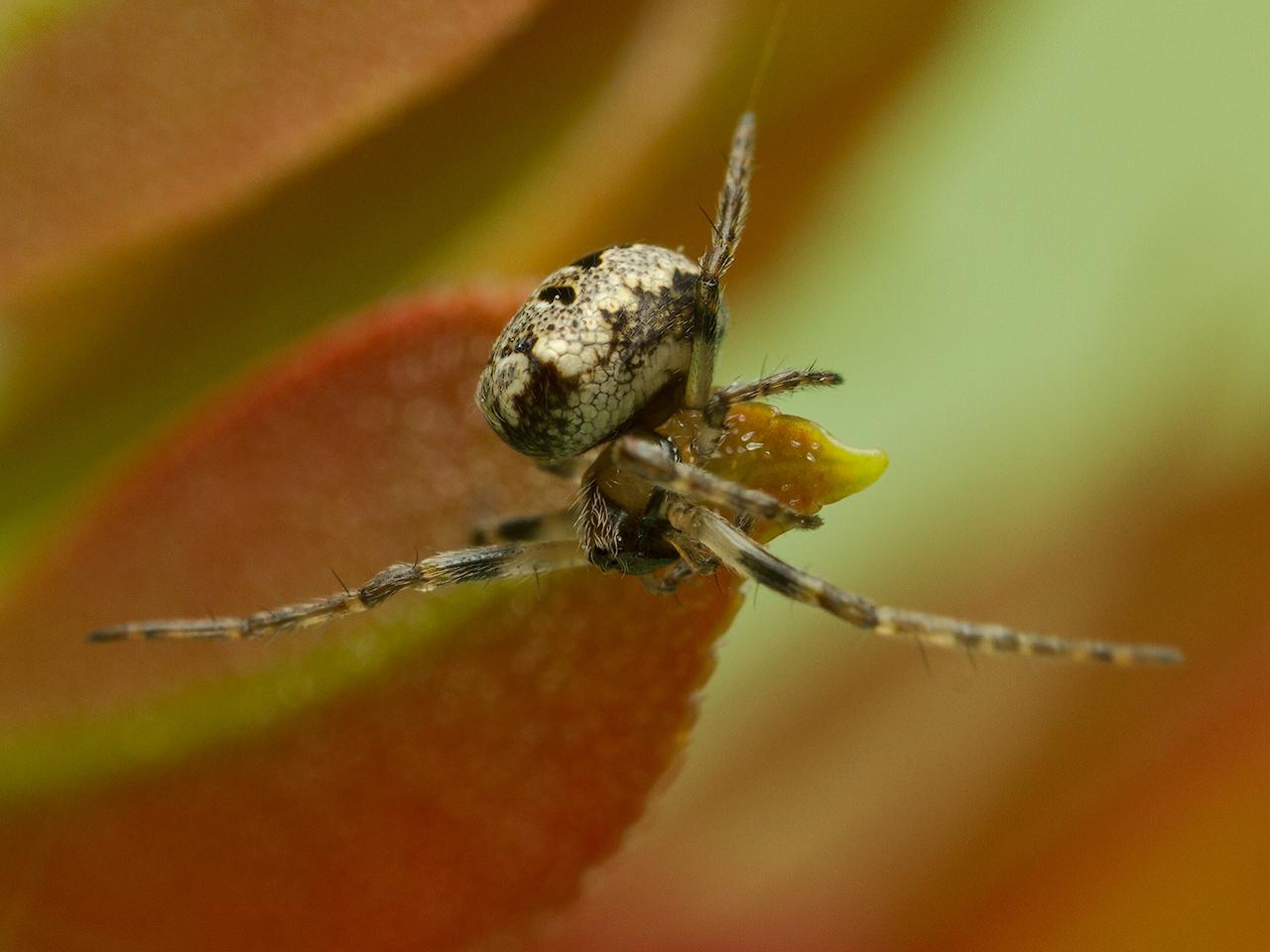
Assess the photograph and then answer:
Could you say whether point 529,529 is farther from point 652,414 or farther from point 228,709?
point 228,709

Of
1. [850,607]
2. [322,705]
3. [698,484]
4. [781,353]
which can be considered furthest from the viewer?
[781,353]

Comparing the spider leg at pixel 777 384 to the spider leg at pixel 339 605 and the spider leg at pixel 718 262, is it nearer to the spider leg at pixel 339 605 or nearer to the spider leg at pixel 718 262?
the spider leg at pixel 718 262

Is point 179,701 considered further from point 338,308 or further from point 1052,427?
point 1052,427

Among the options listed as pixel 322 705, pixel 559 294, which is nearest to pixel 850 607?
pixel 559 294

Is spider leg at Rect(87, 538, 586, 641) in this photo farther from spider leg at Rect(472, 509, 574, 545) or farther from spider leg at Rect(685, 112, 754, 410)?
spider leg at Rect(685, 112, 754, 410)

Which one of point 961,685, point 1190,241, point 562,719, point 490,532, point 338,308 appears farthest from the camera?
point 1190,241

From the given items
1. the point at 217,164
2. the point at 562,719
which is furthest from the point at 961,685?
the point at 217,164

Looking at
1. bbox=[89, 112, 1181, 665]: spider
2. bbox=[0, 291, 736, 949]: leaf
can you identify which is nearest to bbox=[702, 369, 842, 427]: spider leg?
bbox=[89, 112, 1181, 665]: spider
